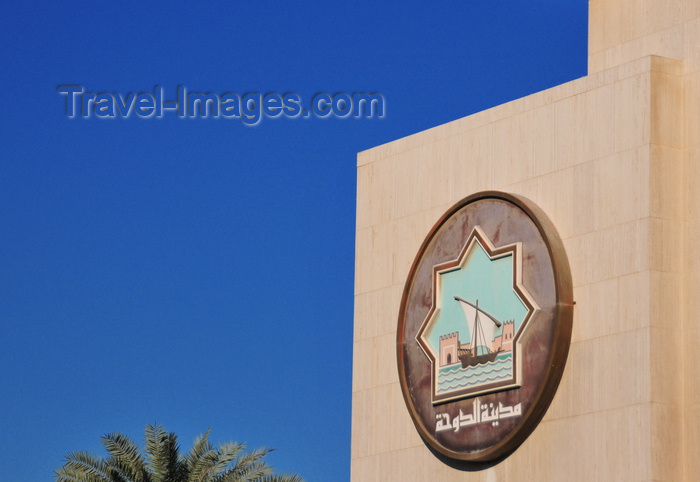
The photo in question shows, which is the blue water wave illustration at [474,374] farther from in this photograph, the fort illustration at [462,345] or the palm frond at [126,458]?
the palm frond at [126,458]

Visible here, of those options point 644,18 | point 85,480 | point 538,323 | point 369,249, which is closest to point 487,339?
point 538,323

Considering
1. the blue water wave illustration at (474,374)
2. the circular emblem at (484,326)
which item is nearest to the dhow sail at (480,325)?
the circular emblem at (484,326)

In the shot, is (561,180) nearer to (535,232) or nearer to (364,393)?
(535,232)

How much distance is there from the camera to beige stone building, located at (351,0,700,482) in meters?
18.4

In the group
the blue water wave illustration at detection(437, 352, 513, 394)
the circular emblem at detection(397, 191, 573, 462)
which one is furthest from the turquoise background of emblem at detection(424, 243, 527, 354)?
the blue water wave illustration at detection(437, 352, 513, 394)

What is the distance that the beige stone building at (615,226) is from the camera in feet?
60.4

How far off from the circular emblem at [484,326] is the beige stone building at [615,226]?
28 cm

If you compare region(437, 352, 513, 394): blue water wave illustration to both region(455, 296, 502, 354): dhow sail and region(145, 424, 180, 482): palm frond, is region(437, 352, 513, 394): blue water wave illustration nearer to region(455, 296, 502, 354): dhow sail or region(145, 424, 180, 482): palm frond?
region(455, 296, 502, 354): dhow sail

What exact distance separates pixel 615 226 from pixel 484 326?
2.92 m

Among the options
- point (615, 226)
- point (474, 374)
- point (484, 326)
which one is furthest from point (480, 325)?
point (615, 226)

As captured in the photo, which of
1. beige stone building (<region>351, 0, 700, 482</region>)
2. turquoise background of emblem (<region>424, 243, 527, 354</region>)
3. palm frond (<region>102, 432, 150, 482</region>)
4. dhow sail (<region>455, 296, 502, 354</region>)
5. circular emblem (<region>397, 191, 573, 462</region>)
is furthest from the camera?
palm frond (<region>102, 432, 150, 482</region>)

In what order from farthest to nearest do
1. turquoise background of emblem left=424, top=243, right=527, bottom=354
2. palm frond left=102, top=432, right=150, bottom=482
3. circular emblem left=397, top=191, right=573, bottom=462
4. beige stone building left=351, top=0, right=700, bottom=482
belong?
palm frond left=102, top=432, right=150, bottom=482, turquoise background of emblem left=424, top=243, right=527, bottom=354, circular emblem left=397, top=191, right=573, bottom=462, beige stone building left=351, top=0, right=700, bottom=482

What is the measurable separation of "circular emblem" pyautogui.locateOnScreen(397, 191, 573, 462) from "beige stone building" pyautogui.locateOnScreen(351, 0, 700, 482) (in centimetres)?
28

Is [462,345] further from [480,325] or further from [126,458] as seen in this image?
[126,458]
